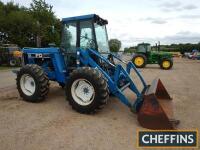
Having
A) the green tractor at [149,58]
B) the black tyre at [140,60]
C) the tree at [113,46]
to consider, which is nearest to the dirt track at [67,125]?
the tree at [113,46]

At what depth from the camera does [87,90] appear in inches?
244

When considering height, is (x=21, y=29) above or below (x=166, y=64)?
above

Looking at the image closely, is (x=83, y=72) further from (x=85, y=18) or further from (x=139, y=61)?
(x=139, y=61)

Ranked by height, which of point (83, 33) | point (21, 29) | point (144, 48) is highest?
point (21, 29)

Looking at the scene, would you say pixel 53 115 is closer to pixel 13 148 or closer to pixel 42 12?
pixel 13 148

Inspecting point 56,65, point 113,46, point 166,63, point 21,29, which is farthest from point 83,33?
point 21,29

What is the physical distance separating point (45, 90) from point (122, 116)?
2.27 meters

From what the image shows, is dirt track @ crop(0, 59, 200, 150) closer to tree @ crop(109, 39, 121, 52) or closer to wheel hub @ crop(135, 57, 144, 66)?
tree @ crop(109, 39, 121, 52)

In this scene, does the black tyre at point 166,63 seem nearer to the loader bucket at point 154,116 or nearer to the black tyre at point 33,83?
the black tyre at point 33,83

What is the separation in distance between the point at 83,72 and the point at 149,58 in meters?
16.3

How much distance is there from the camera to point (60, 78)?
734 centimetres

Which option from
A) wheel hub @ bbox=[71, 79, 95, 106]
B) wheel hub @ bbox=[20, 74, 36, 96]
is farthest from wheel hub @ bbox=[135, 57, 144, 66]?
wheel hub @ bbox=[71, 79, 95, 106]

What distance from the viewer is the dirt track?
4383 millimetres

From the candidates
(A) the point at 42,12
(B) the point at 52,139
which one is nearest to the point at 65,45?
(B) the point at 52,139
